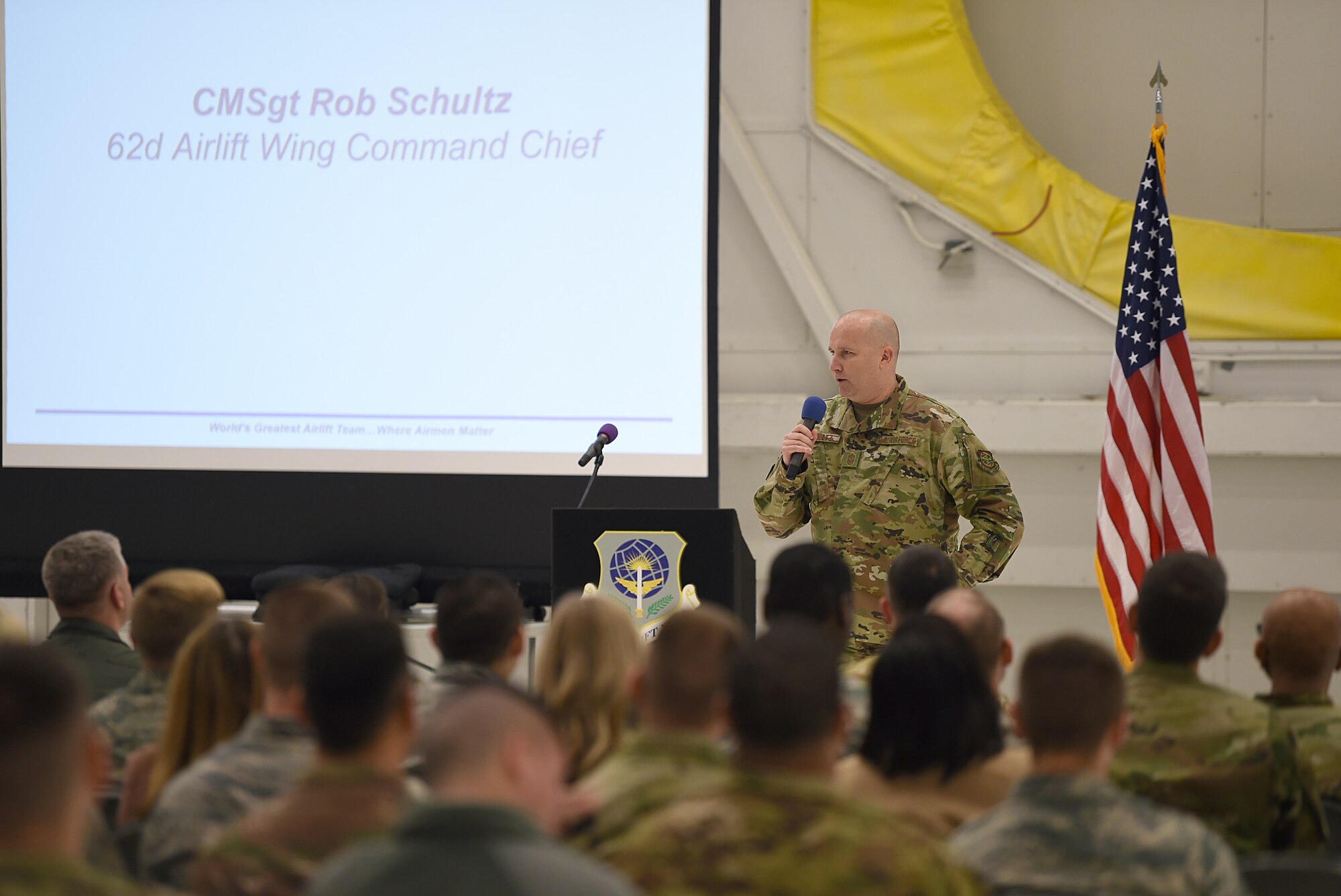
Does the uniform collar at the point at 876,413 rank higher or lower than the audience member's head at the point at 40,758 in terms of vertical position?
higher

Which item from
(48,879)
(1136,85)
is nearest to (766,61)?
(1136,85)

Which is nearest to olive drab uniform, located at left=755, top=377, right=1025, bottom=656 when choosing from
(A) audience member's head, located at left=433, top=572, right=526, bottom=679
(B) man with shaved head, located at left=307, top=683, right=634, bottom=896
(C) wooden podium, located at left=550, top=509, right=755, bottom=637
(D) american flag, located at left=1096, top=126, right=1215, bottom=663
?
(C) wooden podium, located at left=550, top=509, right=755, bottom=637

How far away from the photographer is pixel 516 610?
268 cm

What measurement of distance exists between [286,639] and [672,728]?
76 cm

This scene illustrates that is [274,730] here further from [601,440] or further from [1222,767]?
[601,440]

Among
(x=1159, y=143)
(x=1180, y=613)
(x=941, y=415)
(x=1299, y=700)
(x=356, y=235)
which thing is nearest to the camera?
(x=1180, y=613)

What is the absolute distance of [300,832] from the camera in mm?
1681

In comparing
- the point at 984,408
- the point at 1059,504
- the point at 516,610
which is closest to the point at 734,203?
the point at 984,408

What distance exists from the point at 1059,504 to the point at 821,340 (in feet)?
4.30

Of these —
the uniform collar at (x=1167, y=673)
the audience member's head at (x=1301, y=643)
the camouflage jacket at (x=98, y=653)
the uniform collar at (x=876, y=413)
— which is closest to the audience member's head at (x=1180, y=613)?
the uniform collar at (x=1167, y=673)

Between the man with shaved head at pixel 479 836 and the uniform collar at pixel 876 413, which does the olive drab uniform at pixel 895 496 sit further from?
the man with shaved head at pixel 479 836

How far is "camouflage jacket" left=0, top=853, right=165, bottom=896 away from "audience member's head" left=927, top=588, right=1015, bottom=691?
1634 mm

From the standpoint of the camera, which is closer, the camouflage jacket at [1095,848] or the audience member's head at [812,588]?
the camouflage jacket at [1095,848]

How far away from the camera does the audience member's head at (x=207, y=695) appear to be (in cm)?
237
